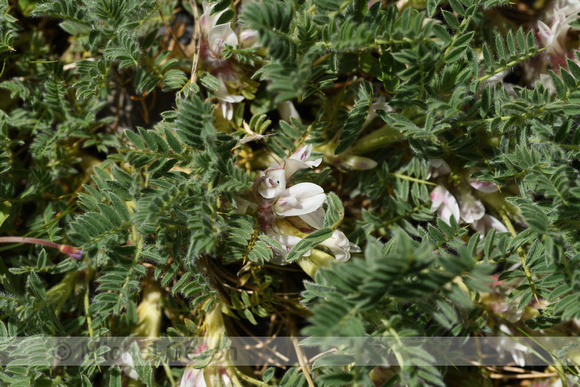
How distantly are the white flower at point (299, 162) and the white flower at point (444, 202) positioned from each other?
1.42 feet

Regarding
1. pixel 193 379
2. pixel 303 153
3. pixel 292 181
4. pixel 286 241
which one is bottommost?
pixel 193 379

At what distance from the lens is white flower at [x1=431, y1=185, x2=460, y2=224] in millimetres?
1669

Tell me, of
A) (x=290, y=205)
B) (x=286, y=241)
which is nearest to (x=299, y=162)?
(x=290, y=205)

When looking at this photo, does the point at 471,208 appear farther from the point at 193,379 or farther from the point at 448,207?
the point at 193,379

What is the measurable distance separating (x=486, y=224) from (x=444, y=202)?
227 mm

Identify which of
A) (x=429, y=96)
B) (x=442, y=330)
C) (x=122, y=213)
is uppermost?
(x=429, y=96)

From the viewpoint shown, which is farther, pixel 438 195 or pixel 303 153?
pixel 438 195

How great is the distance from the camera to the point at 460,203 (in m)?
1.74

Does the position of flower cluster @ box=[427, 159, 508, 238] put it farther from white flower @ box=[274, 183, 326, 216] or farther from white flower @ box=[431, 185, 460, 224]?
white flower @ box=[274, 183, 326, 216]

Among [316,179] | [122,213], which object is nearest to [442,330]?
[316,179]

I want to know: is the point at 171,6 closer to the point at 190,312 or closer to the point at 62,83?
the point at 62,83

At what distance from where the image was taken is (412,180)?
5.57ft

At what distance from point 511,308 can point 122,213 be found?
1334mm

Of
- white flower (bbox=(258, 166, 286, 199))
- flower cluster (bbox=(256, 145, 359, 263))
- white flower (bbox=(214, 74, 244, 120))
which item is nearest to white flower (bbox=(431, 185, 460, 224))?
flower cluster (bbox=(256, 145, 359, 263))
